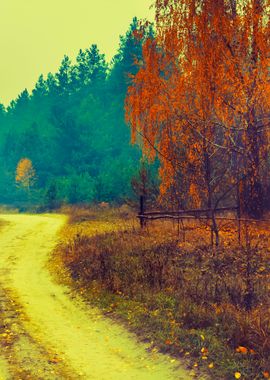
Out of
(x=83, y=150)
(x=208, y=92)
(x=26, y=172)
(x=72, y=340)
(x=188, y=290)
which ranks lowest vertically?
(x=72, y=340)

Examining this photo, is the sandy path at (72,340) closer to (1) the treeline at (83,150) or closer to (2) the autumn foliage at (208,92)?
(2) the autumn foliage at (208,92)

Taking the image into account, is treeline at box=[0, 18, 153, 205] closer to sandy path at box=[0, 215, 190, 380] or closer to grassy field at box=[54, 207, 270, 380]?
grassy field at box=[54, 207, 270, 380]

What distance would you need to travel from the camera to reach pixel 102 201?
109 ft

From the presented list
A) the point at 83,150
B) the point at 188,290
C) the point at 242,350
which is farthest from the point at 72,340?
the point at 83,150

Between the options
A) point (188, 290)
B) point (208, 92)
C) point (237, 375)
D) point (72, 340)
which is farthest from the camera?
point (208, 92)

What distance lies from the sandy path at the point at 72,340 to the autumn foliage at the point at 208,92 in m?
5.64

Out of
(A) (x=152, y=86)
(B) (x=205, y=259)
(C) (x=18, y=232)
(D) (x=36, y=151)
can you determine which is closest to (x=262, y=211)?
(B) (x=205, y=259)

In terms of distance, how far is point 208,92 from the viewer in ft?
44.0

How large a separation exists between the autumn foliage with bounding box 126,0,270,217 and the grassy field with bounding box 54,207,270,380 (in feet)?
6.65

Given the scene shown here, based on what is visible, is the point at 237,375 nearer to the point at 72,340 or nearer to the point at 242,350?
the point at 242,350

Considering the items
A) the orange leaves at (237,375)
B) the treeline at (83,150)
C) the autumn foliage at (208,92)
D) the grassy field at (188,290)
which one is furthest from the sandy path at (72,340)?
the treeline at (83,150)

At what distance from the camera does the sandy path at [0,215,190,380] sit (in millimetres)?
6642

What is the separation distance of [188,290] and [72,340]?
283 cm

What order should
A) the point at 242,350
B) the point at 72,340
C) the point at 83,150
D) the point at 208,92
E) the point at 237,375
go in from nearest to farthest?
1. the point at 237,375
2. the point at 242,350
3. the point at 72,340
4. the point at 208,92
5. the point at 83,150
